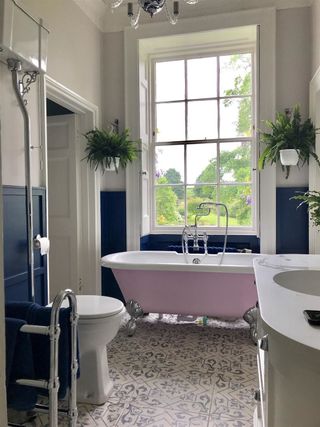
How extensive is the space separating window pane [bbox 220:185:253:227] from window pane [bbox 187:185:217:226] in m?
0.10

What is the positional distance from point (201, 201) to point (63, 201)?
58.2 inches

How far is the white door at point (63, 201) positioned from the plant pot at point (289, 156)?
1957 mm

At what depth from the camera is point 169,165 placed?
3.88m

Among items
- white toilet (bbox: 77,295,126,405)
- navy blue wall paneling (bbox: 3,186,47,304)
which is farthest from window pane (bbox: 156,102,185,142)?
white toilet (bbox: 77,295,126,405)

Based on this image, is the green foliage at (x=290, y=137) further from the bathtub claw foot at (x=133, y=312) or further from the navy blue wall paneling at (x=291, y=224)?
the bathtub claw foot at (x=133, y=312)

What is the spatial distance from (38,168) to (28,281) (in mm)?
828

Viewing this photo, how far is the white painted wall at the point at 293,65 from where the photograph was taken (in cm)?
322

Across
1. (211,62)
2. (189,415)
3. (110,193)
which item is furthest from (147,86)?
(189,415)

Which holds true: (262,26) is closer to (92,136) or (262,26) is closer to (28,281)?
(92,136)

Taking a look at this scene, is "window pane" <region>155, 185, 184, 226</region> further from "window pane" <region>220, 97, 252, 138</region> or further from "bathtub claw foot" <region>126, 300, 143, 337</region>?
"bathtub claw foot" <region>126, 300, 143, 337</region>

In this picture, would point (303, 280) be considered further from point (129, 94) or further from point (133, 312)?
point (129, 94)

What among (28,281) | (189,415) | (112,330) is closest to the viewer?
(189,415)

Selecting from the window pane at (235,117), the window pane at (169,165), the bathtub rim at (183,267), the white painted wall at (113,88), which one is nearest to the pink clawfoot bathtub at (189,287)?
the bathtub rim at (183,267)

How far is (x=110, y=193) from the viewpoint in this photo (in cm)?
371
